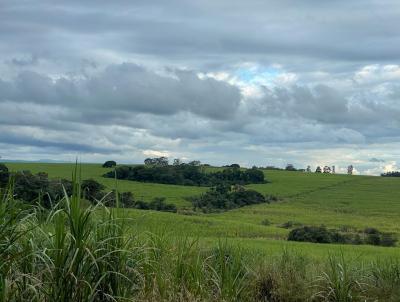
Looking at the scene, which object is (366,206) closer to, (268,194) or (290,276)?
(268,194)

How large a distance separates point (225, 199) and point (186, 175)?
22.7 m

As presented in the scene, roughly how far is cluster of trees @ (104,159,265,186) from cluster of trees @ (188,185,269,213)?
441 inches

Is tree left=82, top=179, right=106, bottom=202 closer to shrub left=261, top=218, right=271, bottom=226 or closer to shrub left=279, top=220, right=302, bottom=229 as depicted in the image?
shrub left=279, top=220, right=302, bottom=229

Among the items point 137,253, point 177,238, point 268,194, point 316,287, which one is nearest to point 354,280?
point 316,287

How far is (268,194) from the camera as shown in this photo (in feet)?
264

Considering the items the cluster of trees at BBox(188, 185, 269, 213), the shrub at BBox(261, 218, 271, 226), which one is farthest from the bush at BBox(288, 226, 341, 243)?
the cluster of trees at BBox(188, 185, 269, 213)

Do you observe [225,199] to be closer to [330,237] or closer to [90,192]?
[330,237]

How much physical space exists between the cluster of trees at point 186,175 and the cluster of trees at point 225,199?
11207 mm

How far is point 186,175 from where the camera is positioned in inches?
3644

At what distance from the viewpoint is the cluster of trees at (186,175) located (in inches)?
3349

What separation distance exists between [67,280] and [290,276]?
26.8 ft

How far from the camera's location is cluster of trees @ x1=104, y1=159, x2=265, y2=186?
279 feet

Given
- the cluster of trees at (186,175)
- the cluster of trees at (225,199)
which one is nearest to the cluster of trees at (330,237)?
the cluster of trees at (225,199)

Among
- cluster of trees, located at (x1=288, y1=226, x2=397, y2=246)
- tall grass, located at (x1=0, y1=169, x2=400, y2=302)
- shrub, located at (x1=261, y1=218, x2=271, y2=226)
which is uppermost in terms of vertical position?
tall grass, located at (x1=0, y1=169, x2=400, y2=302)
